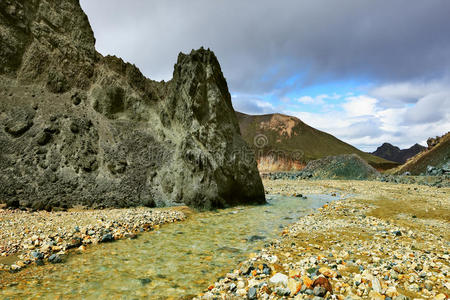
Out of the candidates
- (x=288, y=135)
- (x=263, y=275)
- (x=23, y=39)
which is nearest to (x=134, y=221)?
(x=263, y=275)

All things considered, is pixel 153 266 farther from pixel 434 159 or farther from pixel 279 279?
pixel 434 159

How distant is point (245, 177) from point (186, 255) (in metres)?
9.08

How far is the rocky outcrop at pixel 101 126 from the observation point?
1327 centimetres

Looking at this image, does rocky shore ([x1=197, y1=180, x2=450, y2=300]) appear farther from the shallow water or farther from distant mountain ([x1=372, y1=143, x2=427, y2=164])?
distant mountain ([x1=372, y1=143, x2=427, y2=164])

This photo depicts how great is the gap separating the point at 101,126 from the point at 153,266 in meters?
12.3

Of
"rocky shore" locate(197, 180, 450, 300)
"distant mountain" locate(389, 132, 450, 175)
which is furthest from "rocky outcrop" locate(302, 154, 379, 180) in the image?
"rocky shore" locate(197, 180, 450, 300)

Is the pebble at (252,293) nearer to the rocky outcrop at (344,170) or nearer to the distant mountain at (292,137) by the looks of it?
the rocky outcrop at (344,170)

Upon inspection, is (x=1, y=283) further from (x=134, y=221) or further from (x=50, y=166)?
(x=50, y=166)

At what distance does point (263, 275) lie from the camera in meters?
5.04

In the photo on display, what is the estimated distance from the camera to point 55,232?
7.82 m

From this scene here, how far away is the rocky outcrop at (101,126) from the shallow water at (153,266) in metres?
4.88

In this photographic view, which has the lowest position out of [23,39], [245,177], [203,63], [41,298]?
[41,298]

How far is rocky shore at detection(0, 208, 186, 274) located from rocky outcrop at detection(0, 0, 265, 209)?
8.60 ft

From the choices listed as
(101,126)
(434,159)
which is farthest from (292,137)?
(101,126)
